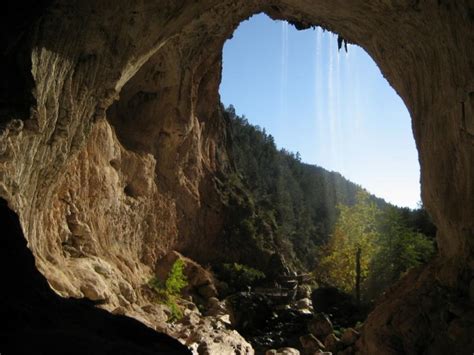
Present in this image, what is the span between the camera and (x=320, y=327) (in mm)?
20031

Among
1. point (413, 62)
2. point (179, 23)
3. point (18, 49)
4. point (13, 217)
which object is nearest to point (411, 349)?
point (413, 62)

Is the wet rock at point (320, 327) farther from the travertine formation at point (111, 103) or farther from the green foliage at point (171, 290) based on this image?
the travertine formation at point (111, 103)

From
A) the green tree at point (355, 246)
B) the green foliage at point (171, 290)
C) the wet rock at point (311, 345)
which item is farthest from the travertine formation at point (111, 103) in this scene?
the green tree at point (355, 246)

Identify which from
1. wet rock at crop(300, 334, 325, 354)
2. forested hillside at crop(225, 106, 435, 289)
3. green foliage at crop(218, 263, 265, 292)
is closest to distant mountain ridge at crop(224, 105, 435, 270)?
forested hillside at crop(225, 106, 435, 289)

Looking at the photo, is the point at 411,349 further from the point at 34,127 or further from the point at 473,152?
the point at 34,127

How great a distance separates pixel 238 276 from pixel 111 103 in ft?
60.6

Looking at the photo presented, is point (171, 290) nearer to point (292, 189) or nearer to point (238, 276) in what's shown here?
point (238, 276)

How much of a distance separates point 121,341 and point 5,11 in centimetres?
697

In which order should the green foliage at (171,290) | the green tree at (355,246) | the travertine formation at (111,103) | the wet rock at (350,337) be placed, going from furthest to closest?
the green tree at (355,246), the green foliage at (171,290), the wet rock at (350,337), the travertine formation at (111,103)

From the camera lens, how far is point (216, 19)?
1845 cm

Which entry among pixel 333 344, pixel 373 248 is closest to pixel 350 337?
pixel 333 344

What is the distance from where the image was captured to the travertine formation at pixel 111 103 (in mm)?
8547

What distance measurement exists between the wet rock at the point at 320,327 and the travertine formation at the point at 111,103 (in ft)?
25.5

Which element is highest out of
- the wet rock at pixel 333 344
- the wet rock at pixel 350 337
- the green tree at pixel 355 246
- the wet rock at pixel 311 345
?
the green tree at pixel 355 246
